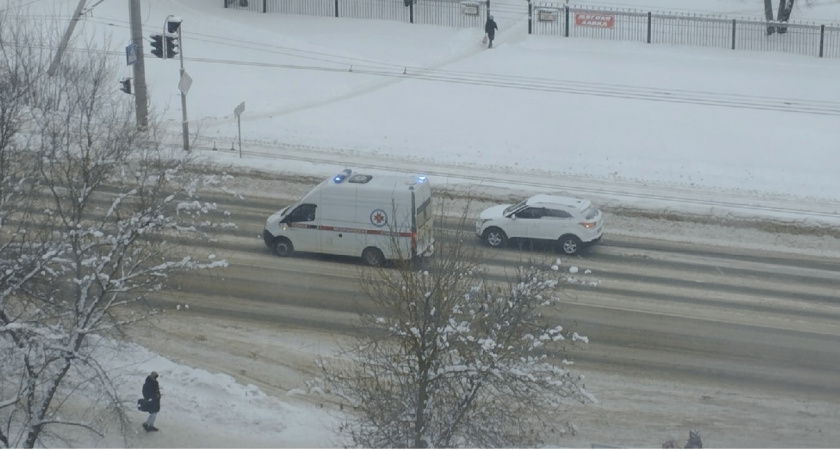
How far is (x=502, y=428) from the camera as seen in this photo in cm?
1505

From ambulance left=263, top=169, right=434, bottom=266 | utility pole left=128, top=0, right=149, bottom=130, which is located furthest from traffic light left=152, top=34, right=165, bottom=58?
ambulance left=263, top=169, right=434, bottom=266

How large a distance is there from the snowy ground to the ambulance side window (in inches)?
261

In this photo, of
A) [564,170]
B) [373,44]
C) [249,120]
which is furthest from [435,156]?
[373,44]

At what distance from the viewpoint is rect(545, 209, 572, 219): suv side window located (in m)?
25.3

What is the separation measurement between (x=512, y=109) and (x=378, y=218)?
12.3 meters

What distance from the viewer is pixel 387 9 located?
43812 millimetres

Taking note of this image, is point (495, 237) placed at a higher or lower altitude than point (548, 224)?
lower

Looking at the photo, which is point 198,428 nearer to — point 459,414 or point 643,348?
point 459,414

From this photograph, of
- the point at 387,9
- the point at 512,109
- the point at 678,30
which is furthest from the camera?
the point at 387,9

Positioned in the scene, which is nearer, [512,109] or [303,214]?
[303,214]

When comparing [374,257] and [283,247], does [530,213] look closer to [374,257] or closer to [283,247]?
[374,257]

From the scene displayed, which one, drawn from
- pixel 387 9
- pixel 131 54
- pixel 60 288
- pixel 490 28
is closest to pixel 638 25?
pixel 490 28

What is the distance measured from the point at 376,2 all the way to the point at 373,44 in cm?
405

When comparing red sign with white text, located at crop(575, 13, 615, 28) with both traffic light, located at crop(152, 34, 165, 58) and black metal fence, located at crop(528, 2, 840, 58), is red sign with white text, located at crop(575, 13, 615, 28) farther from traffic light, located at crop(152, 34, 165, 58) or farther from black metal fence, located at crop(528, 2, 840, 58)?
traffic light, located at crop(152, 34, 165, 58)
